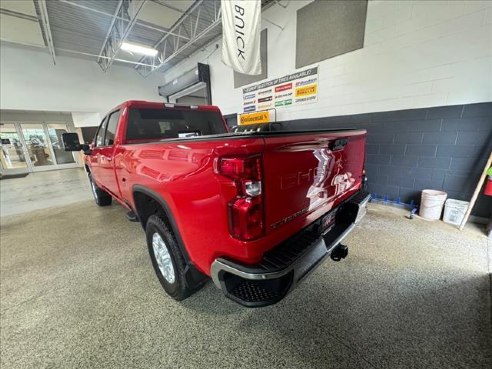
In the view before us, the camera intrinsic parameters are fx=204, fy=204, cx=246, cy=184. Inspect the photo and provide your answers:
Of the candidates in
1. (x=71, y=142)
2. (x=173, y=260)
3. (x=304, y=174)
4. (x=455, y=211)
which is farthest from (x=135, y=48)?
(x=455, y=211)

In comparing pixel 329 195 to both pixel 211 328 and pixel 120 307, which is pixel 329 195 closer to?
pixel 211 328

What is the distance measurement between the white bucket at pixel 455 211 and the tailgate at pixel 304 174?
240cm

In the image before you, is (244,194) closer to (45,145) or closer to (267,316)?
(267,316)

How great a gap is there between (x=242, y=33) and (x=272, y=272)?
4341 mm

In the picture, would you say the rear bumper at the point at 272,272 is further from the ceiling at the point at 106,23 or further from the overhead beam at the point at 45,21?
the overhead beam at the point at 45,21

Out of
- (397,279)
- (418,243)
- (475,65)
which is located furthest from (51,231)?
(475,65)

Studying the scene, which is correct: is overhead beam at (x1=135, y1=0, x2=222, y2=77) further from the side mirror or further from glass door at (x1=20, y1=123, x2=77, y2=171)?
glass door at (x1=20, y1=123, x2=77, y2=171)

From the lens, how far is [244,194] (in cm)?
92

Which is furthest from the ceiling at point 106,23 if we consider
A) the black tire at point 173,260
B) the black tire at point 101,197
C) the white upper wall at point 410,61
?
the black tire at point 173,260

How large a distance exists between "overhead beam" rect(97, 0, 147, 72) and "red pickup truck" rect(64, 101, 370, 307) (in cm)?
513

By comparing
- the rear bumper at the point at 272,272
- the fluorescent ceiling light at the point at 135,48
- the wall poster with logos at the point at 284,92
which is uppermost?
the fluorescent ceiling light at the point at 135,48

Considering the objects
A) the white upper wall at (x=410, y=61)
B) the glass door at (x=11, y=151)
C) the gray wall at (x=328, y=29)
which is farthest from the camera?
the glass door at (x=11, y=151)

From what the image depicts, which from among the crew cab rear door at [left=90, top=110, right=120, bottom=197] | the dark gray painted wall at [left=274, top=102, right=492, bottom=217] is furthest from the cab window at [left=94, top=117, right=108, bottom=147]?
the dark gray painted wall at [left=274, top=102, right=492, bottom=217]

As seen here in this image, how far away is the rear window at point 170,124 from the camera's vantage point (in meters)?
2.30
